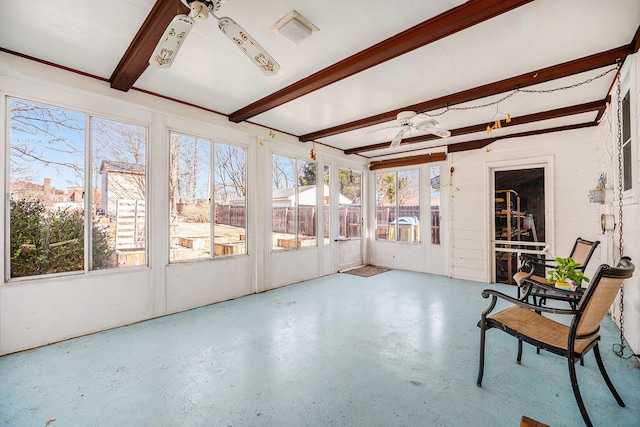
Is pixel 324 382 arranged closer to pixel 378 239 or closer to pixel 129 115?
pixel 129 115

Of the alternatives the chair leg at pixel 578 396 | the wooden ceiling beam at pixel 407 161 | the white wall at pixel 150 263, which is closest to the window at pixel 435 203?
the wooden ceiling beam at pixel 407 161

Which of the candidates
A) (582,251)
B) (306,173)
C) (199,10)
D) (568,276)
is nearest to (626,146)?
(568,276)

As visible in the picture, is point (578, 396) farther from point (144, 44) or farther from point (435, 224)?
point (435, 224)

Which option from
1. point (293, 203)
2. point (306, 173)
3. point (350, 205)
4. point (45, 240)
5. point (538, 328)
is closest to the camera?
point (538, 328)

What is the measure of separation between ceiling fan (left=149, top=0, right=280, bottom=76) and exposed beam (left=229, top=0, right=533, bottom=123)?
950 millimetres

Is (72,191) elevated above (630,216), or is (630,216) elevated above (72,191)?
(72,191)

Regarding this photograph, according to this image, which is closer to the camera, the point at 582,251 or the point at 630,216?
the point at 630,216

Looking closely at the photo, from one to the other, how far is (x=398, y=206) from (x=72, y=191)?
5.53 metres

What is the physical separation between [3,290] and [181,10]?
9.56 feet

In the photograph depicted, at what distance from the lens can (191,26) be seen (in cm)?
168

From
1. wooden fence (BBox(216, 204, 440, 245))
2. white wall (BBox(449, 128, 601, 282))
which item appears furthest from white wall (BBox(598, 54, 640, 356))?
wooden fence (BBox(216, 204, 440, 245))

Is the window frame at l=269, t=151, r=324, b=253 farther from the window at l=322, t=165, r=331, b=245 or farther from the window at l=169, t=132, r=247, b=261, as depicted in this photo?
the window at l=169, t=132, r=247, b=261

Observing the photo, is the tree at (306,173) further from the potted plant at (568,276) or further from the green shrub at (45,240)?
the potted plant at (568,276)

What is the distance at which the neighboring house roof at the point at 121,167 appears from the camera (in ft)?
10.3
